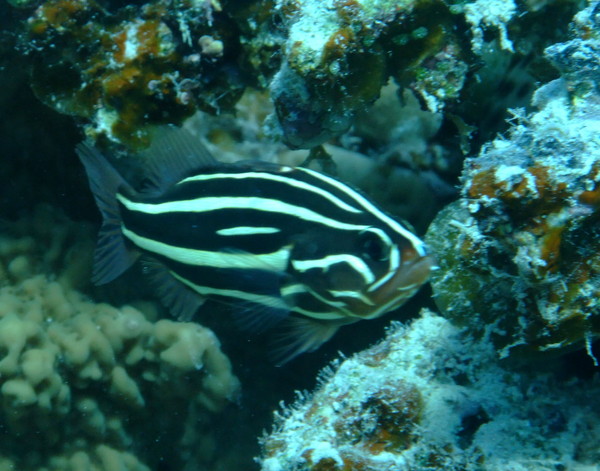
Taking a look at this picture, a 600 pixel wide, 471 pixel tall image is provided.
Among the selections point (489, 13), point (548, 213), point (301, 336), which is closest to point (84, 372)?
point (301, 336)

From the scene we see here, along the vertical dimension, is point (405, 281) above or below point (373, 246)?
below

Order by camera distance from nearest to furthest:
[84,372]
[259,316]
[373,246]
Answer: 1. [373,246]
2. [259,316]
3. [84,372]

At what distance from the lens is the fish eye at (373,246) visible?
2.30 meters

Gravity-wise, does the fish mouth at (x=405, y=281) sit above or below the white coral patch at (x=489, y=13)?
below

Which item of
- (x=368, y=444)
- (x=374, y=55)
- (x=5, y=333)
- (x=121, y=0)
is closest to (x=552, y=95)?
(x=374, y=55)

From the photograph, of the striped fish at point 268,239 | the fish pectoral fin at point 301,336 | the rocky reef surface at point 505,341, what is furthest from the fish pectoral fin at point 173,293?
the rocky reef surface at point 505,341

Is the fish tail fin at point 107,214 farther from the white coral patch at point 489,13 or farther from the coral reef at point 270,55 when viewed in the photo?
the white coral patch at point 489,13

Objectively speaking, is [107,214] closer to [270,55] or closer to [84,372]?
[84,372]

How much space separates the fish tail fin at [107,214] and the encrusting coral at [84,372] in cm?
46

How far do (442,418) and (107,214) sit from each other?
2.26 metres

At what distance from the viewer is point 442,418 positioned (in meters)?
2.21

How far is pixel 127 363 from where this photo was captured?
3.41 m

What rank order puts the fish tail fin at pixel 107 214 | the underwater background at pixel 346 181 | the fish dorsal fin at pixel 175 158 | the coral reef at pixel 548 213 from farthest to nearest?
the fish tail fin at pixel 107 214 → the fish dorsal fin at pixel 175 158 → the underwater background at pixel 346 181 → the coral reef at pixel 548 213

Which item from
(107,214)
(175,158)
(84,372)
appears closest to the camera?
(175,158)
